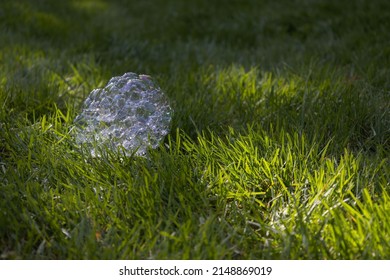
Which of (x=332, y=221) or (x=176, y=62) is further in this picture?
(x=176, y=62)

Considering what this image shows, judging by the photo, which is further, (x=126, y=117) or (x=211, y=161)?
(x=126, y=117)

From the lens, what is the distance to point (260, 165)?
2.12 meters

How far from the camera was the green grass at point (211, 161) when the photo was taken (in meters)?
1.79

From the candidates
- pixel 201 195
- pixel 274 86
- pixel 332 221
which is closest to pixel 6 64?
pixel 274 86

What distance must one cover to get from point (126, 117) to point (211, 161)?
54cm

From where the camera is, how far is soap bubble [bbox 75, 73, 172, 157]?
7.76ft

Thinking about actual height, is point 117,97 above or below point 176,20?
above

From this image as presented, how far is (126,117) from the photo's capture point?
8.04ft

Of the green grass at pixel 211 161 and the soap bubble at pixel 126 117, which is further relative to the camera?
the soap bubble at pixel 126 117

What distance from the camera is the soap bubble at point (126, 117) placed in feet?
7.76

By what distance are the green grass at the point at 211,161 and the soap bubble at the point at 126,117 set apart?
0.08 m

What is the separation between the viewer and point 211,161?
2207 mm

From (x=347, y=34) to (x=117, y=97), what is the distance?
112 inches

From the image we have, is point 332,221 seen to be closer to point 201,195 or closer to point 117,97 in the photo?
point 201,195
